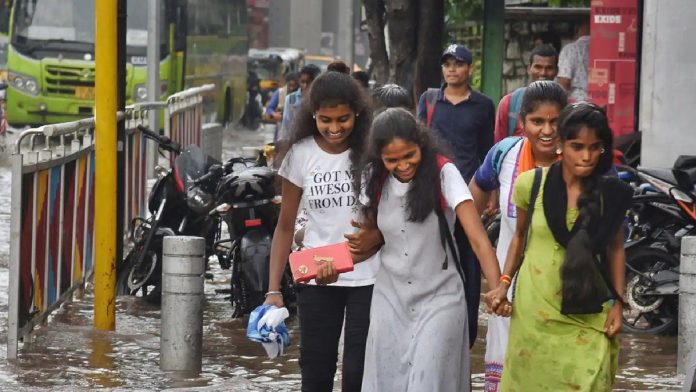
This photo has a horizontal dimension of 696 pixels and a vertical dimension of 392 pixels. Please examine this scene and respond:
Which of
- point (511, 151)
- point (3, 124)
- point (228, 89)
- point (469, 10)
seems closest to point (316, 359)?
point (511, 151)

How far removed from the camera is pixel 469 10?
18.6m

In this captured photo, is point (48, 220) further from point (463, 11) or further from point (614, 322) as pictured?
point (463, 11)

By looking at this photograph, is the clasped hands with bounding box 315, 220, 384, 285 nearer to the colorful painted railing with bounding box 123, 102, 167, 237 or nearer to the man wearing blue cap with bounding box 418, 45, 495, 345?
the man wearing blue cap with bounding box 418, 45, 495, 345

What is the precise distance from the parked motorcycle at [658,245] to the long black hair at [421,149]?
3.61 metres

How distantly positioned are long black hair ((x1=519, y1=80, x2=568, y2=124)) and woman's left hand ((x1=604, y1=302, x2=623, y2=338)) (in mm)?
1157

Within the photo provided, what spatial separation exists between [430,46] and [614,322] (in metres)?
10.8

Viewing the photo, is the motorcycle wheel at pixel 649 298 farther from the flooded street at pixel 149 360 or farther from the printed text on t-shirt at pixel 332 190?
the printed text on t-shirt at pixel 332 190

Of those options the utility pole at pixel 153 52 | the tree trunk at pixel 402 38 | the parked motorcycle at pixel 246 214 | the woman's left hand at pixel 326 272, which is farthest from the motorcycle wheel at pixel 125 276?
the utility pole at pixel 153 52

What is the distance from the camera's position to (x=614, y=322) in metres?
5.04

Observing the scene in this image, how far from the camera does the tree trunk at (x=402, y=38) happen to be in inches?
619

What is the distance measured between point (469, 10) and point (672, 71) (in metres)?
6.66

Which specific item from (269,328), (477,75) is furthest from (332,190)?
(477,75)

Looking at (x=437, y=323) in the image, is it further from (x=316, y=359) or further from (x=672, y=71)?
(x=672, y=71)

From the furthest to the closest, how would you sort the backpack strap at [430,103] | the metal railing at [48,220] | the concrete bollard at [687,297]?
the backpack strap at [430,103], the metal railing at [48,220], the concrete bollard at [687,297]
